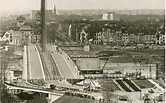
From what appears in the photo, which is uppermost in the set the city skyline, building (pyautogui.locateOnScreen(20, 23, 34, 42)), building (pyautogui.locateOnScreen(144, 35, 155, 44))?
the city skyline

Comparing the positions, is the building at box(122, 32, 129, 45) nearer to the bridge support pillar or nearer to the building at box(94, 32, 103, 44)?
the building at box(94, 32, 103, 44)

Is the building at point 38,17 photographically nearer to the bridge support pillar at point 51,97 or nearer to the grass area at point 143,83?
the bridge support pillar at point 51,97

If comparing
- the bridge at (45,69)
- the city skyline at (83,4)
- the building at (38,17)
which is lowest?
the bridge at (45,69)

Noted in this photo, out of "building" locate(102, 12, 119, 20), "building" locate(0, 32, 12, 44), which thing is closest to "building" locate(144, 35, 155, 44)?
"building" locate(102, 12, 119, 20)

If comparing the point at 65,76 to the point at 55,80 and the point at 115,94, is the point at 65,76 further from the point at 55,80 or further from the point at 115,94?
the point at 115,94

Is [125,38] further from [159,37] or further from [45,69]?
[45,69]

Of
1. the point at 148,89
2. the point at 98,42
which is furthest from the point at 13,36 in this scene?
the point at 148,89

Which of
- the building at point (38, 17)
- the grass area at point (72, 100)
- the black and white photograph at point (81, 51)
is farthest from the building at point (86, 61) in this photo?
the building at point (38, 17)

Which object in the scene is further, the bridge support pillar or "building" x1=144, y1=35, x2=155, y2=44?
"building" x1=144, y1=35, x2=155, y2=44

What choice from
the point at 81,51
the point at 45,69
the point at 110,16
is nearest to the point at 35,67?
Result: the point at 45,69
